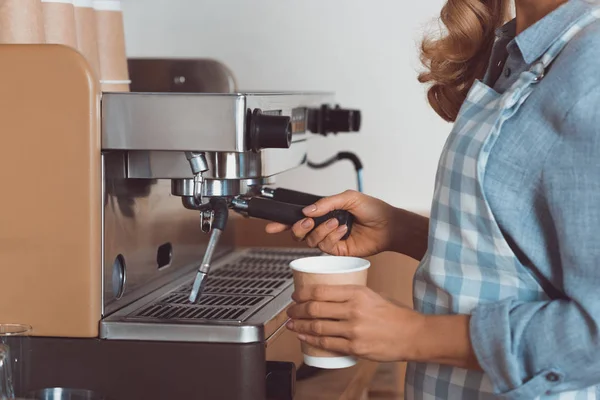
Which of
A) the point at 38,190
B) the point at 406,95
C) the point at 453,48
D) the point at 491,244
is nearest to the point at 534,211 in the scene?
the point at 491,244

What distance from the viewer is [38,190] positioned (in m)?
0.96

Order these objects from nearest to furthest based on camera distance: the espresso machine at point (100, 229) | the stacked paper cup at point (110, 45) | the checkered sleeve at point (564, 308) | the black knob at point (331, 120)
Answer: the checkered sleeve at point (564, 308) < the espresso machine at point (100, 229) < the stacked paper cup at point (110, 45) < the black knob at point (331, 120)

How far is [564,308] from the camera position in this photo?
74 centimetres

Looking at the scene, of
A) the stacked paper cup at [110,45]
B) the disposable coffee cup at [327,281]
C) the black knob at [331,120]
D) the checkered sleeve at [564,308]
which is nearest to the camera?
the checkered sleeve at [564,308]

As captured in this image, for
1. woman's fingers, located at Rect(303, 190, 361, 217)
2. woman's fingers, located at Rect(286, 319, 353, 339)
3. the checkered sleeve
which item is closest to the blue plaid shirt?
the checkered sleeve

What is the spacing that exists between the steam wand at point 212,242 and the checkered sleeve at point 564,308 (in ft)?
1.04

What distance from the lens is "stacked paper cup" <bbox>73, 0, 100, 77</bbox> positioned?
1.11 metres

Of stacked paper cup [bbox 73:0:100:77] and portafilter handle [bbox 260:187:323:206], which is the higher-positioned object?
stacked paper cup [bbox 73:0:100:77]

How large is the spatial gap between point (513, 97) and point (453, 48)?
0.80 ft

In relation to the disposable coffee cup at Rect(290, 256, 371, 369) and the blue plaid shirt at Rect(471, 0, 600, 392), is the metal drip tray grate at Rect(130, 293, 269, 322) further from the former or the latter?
the blue plaid shirt at Rect(471, 0, 600, 392)

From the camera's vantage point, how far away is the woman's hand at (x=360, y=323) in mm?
790

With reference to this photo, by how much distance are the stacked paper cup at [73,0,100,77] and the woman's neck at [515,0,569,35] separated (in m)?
0.52

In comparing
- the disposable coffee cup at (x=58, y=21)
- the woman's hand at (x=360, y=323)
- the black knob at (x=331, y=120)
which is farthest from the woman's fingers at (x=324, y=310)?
the black knob at (x=331, y=120)

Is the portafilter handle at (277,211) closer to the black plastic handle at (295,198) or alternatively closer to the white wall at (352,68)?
the black plastic handle at (295,198)
